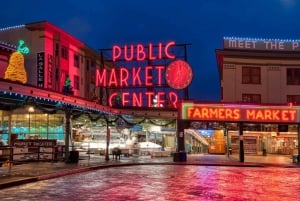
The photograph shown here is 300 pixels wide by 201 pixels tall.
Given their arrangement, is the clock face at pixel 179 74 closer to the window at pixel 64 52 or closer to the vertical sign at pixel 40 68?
the window at pixel 64 52

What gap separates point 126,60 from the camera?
5259 centimetres

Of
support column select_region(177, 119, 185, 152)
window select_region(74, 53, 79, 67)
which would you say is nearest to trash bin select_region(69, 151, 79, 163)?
support column select_region(177, 119, 185, 152)

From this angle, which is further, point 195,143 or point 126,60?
point 195,143

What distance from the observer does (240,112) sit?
1734 inches

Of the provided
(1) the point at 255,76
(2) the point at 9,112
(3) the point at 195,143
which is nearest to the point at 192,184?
(2) the point at 9,112

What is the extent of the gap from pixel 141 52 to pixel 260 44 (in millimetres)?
13572

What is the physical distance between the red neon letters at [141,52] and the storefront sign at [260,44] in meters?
7.31

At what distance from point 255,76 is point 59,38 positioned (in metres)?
21.8

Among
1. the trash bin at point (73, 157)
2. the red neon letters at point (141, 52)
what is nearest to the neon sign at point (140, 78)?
the red neon letters at point (141, 52)

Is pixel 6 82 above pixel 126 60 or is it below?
below

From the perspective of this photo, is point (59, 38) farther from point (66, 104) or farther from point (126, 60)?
point (66, 104)

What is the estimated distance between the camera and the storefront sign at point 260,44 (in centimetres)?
5434

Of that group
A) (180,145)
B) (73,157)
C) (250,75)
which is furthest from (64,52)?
(73,157)

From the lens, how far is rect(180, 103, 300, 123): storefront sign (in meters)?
43.8
